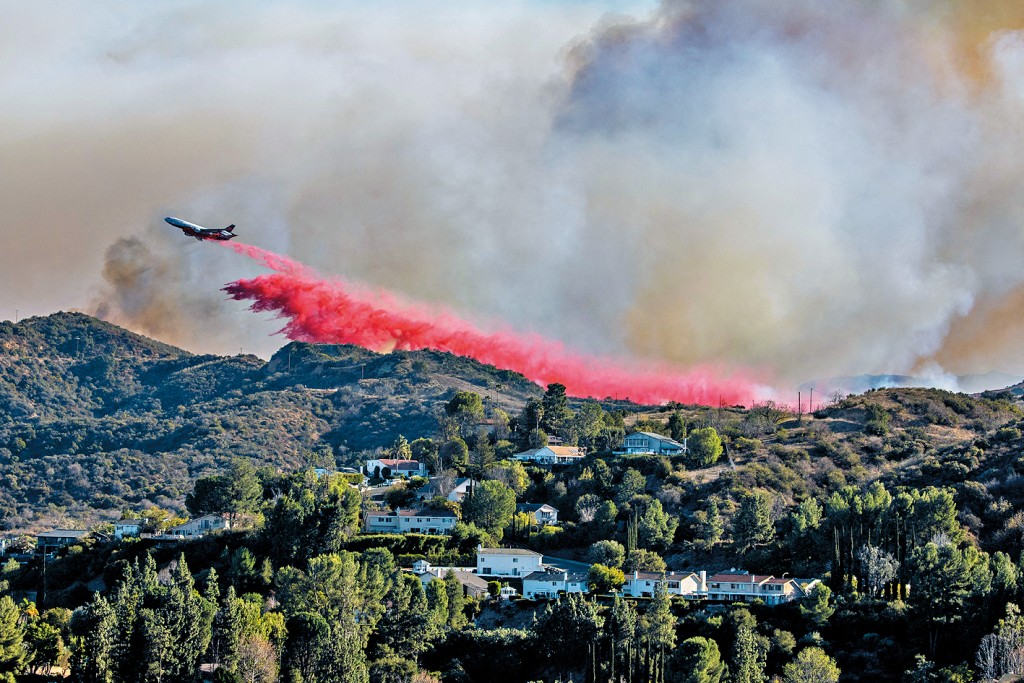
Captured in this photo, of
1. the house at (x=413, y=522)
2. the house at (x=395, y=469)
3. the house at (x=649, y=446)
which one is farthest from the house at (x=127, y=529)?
the house at (x=649, y=446)

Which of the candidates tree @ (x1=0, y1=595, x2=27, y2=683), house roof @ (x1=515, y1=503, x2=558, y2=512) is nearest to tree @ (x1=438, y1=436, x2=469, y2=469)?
house roof @ (x1=515, y1=503, x2=558, y2=512)

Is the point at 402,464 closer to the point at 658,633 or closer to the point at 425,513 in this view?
the point at 425,513

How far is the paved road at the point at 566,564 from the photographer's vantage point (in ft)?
387

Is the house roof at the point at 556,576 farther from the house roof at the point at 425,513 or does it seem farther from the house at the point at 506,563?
the house roof at the point at 425,513

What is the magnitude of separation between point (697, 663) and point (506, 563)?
2466 cm

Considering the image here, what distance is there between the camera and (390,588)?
106 metres

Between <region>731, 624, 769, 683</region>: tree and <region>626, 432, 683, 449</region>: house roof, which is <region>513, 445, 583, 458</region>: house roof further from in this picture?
<region>731, 624, 769, 683</region>: tree

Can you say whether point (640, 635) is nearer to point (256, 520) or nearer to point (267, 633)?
point (267, 633)

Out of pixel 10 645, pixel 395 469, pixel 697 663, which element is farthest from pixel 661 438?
pixel 10 645

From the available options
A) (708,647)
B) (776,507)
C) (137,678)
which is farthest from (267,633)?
(776,507)

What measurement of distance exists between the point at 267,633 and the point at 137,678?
27.6 ft

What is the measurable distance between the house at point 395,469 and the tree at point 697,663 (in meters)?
57.3

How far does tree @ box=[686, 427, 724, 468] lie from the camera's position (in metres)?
140

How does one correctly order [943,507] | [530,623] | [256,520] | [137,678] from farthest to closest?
1. [256,520]
2. [943,507]
3. [530,623]
4. [137,678]
